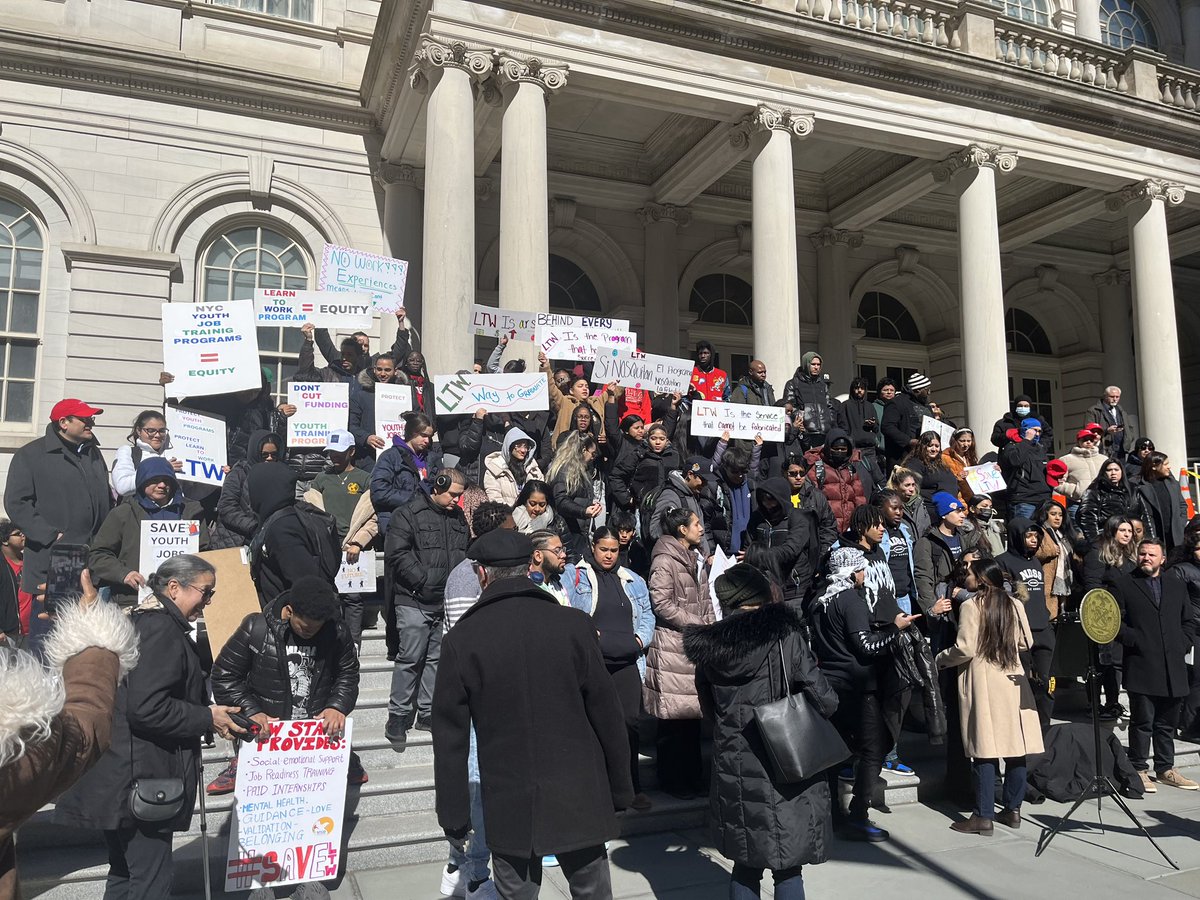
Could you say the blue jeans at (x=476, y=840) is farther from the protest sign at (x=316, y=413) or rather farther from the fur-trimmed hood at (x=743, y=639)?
the protest sign at (x=316, y=413)

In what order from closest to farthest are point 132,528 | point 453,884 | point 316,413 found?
point 453,884 < point 132,528 < point 316,413

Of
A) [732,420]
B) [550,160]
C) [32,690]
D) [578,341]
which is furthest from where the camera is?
[550,160]

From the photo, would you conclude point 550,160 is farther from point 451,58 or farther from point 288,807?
point 288,807

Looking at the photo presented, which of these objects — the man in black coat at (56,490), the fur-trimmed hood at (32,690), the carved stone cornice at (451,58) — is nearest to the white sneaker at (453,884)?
the fur-trimmed hood at (32,690)

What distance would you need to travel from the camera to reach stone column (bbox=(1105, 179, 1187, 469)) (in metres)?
16.1

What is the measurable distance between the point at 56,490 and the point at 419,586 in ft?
11.8

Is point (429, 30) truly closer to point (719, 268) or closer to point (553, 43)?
point (553, 43)

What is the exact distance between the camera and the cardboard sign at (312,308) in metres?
10.7

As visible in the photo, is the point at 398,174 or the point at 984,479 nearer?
the point at 984,479

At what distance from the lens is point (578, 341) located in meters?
11.1

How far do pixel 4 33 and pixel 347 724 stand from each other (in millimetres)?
14320

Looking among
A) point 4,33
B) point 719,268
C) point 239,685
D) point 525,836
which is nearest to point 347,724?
point 239,685

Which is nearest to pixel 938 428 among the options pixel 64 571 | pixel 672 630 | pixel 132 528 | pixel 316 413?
pixel 672 630

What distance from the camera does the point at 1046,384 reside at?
23.4 metres
